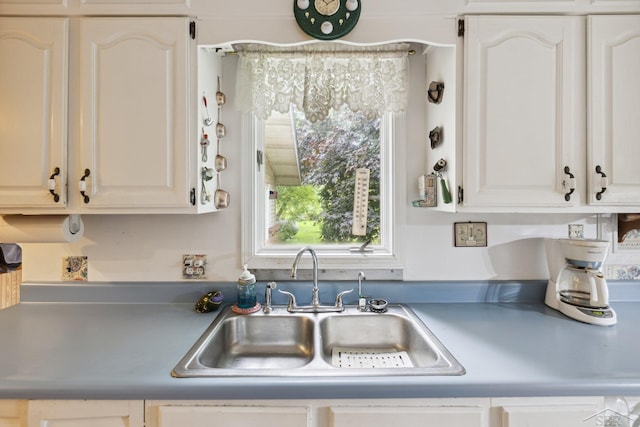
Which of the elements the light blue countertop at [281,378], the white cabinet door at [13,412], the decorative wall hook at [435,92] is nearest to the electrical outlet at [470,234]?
the light blue countertop at [281,378]

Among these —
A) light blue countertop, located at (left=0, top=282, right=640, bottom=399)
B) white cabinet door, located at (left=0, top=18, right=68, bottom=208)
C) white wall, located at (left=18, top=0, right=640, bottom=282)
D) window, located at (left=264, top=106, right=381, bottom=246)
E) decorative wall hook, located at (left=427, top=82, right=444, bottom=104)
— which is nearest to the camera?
light blue countertop, located at (left=0, top=282, right=640, bottom=399)

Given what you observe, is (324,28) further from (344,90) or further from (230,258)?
(230,258)

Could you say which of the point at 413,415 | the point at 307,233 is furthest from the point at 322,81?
the point at 413,415

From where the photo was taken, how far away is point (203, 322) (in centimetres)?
133

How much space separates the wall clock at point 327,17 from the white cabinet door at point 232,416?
4.10 ft

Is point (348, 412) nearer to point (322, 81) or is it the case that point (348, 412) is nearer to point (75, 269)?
point (322, 81)

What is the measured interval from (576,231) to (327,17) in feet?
4.72

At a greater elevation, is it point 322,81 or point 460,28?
point 460,28

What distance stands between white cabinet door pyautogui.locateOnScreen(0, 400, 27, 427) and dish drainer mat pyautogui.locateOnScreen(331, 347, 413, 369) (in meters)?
0.93

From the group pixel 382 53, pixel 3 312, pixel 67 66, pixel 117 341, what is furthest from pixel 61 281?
pixel 382 53

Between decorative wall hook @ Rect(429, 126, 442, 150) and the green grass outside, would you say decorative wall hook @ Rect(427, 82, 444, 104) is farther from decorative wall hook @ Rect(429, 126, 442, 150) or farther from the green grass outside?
the green grass outside

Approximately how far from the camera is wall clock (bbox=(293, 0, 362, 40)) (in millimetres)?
1271

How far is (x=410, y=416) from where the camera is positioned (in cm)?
91

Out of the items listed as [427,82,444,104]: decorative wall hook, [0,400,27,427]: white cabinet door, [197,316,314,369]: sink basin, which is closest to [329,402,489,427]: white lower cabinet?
[197,316,314,369]: sink basin
